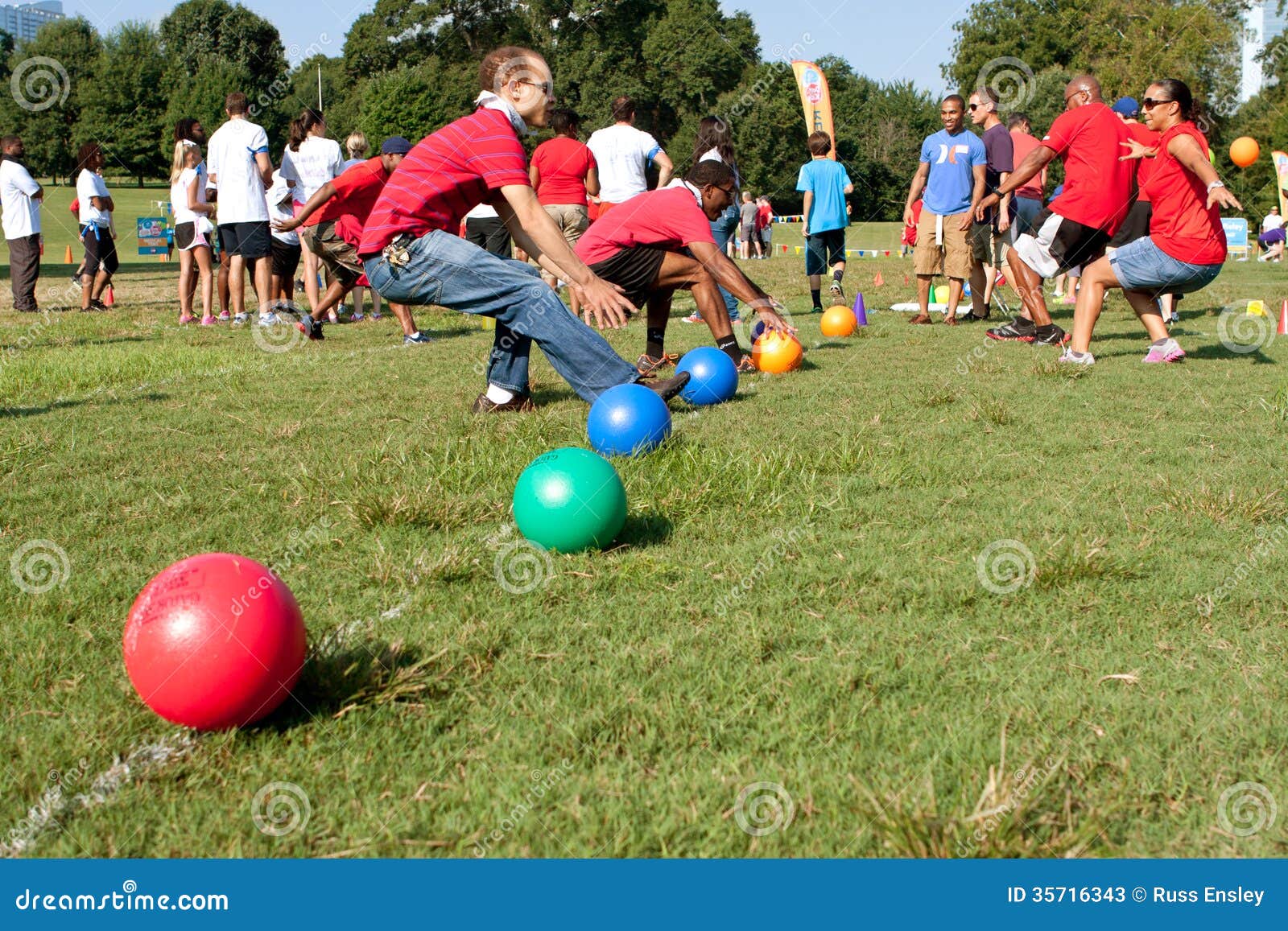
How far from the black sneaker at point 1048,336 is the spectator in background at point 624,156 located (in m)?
4.23

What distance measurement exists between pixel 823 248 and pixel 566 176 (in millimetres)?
3499

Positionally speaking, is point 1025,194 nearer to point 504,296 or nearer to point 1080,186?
point 1080,186

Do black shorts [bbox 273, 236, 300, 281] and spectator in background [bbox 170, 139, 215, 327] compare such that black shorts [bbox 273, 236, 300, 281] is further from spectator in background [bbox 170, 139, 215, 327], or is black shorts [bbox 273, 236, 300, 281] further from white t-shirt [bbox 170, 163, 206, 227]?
white t-shirt [bbox 170, 163, 206, 227]

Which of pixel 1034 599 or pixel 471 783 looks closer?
pixel 471 783

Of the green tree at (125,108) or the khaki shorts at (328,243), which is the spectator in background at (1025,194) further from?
the green tree at (125,108)

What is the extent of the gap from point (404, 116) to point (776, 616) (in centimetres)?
6544

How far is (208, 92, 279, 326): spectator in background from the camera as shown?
11.2 meters

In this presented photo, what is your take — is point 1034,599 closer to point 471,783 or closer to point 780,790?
point 780,790

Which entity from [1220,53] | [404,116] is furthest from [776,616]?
[404,116]

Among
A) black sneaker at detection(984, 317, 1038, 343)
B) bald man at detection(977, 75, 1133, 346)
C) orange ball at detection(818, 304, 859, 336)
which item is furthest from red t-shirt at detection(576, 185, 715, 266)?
black sneaker at detection(984, 317, 1038, 343)

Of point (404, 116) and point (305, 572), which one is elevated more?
point (404, 116)

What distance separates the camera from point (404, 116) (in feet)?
208

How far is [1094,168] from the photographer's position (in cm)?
936

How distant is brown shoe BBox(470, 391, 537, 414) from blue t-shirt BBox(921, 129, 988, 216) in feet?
22.4
